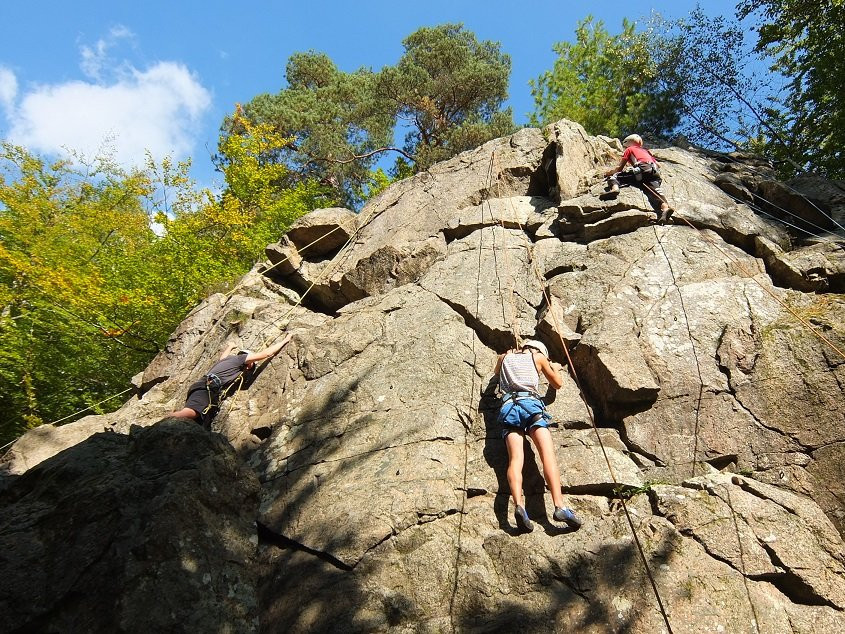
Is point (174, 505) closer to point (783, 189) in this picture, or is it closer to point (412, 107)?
point (783, 189)

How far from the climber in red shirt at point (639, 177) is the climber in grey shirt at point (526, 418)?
10.9ft

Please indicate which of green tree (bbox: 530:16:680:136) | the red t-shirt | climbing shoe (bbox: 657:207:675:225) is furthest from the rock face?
green tree (bbox: 530:16:680:136)

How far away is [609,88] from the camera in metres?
20.1

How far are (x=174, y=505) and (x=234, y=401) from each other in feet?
11.9

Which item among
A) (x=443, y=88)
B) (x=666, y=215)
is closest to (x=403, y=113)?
(x=443, y=88)

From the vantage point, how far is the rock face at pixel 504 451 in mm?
3658

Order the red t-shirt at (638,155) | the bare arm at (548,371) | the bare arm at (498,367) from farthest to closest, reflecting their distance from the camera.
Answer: the red t-shirt at (638,155) → the bare arm at (498,367) → the bare arm at (548,371)

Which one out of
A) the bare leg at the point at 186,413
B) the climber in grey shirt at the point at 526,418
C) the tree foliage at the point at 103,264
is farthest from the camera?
the tree foliage at the point at 103,264

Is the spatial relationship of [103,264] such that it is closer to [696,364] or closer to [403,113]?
[403,113]

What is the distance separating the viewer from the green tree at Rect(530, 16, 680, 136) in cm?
1838

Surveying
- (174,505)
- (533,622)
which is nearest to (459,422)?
(533,622)

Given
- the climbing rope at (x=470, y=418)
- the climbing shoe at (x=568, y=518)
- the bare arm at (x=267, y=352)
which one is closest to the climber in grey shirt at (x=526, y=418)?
the climbing shoe at (x=568, y=518)

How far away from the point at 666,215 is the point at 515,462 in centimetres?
457

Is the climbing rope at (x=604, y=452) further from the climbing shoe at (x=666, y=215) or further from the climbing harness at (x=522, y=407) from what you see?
the climbing shoe at (x=666, y=215)
